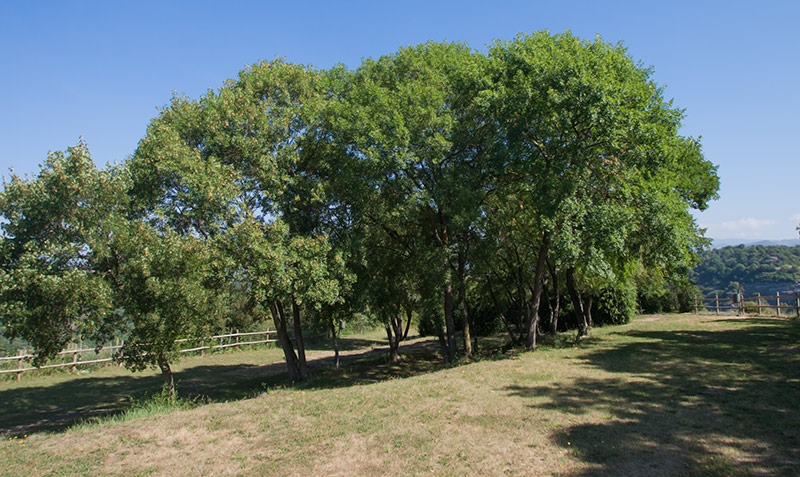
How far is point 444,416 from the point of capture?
1030 centimetres

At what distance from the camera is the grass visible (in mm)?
7750

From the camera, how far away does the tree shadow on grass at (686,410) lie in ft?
23.9

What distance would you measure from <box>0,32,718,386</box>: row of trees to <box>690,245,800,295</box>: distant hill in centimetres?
9398

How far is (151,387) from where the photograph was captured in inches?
970

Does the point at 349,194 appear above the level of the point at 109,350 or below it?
above

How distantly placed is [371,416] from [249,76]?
1474 cm

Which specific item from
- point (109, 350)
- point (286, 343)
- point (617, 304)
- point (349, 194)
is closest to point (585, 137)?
point (349, 194)

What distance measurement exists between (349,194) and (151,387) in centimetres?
1582

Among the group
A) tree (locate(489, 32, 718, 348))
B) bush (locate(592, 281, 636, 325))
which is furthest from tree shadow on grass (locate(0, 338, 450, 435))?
bush (locate(592, 281, 636, 325))

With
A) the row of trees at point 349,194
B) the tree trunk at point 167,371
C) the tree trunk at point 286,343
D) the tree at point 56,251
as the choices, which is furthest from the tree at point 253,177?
the tree trunk at point 167,371

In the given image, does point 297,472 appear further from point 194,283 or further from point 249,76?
point 249,76

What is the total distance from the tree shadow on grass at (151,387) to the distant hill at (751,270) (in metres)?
92.9

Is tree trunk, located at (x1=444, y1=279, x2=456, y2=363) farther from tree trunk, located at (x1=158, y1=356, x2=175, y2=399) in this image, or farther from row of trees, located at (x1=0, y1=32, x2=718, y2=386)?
tree trunk, located at (x1=158, y1=356, x2=175, y2=399)

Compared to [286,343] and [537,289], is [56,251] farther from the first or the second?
[537,289]
